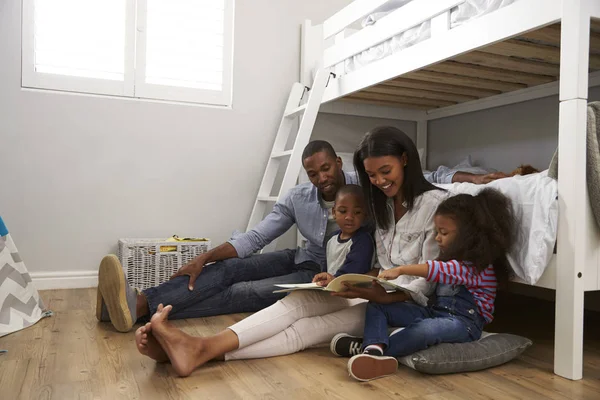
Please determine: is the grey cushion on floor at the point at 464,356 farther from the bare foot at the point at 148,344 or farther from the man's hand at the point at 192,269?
the man's hand at the point at 192,269

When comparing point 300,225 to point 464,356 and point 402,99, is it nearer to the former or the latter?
point 464,356

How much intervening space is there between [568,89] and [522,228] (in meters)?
0.40

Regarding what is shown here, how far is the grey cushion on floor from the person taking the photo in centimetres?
137

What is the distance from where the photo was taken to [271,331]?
4.88 feet

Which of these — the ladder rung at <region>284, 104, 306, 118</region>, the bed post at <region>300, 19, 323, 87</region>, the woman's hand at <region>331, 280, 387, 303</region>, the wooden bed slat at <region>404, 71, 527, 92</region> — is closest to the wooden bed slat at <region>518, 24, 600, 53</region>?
the wooden bed slat at <region>404, 71, 527, 92</region>

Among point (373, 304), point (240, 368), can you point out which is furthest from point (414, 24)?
point (240, 368)

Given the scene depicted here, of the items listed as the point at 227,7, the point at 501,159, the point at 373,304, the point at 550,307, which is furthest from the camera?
the point at 227,7

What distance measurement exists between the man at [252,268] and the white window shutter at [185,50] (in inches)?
41.2

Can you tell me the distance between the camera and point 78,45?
8.63 feet

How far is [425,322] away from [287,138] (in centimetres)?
174

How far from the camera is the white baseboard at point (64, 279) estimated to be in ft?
8.36

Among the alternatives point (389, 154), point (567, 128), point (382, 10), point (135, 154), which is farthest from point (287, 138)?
point (567, 128)

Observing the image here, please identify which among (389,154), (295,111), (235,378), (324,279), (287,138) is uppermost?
(295,111)

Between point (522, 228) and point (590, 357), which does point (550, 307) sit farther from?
point (522, 228)
